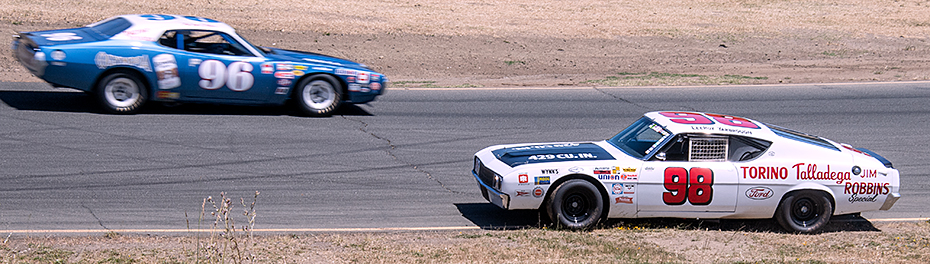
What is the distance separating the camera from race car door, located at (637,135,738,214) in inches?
321

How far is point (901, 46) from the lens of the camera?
23219 mm

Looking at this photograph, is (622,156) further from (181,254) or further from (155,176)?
(155,176)

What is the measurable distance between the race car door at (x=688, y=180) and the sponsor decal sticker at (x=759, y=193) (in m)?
0.16

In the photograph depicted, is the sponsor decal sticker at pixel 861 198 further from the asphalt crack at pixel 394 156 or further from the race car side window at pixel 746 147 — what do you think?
the asphalt crack at pixel 394 156

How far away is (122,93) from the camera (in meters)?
11.6

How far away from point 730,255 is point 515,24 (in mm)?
17704

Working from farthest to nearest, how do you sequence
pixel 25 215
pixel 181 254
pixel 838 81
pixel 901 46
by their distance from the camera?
pixel 901 46 < pixel 838 81 < pixel 25 215 < pixel 181 254

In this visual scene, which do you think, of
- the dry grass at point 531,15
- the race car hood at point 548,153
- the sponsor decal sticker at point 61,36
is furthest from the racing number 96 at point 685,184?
the dry grass at point 531,15

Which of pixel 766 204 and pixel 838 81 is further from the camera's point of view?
pixel 838 81

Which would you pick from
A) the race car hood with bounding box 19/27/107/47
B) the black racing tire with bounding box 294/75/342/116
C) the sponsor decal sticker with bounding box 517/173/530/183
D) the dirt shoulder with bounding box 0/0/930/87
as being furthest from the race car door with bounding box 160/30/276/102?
the sponsor decal sticker with bounding box 517/173/530/183

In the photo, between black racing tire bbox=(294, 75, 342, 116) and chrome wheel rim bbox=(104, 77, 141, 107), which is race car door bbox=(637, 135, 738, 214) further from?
chrome wheel rim bbox=(104, 77, 141, 107)

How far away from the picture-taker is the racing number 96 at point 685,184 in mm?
8164

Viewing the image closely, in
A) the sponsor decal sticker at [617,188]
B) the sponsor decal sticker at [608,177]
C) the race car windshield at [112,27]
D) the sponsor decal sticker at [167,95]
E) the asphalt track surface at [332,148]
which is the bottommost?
the asphalt track surface at [332,148]

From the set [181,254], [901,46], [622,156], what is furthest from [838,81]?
[181,254]
